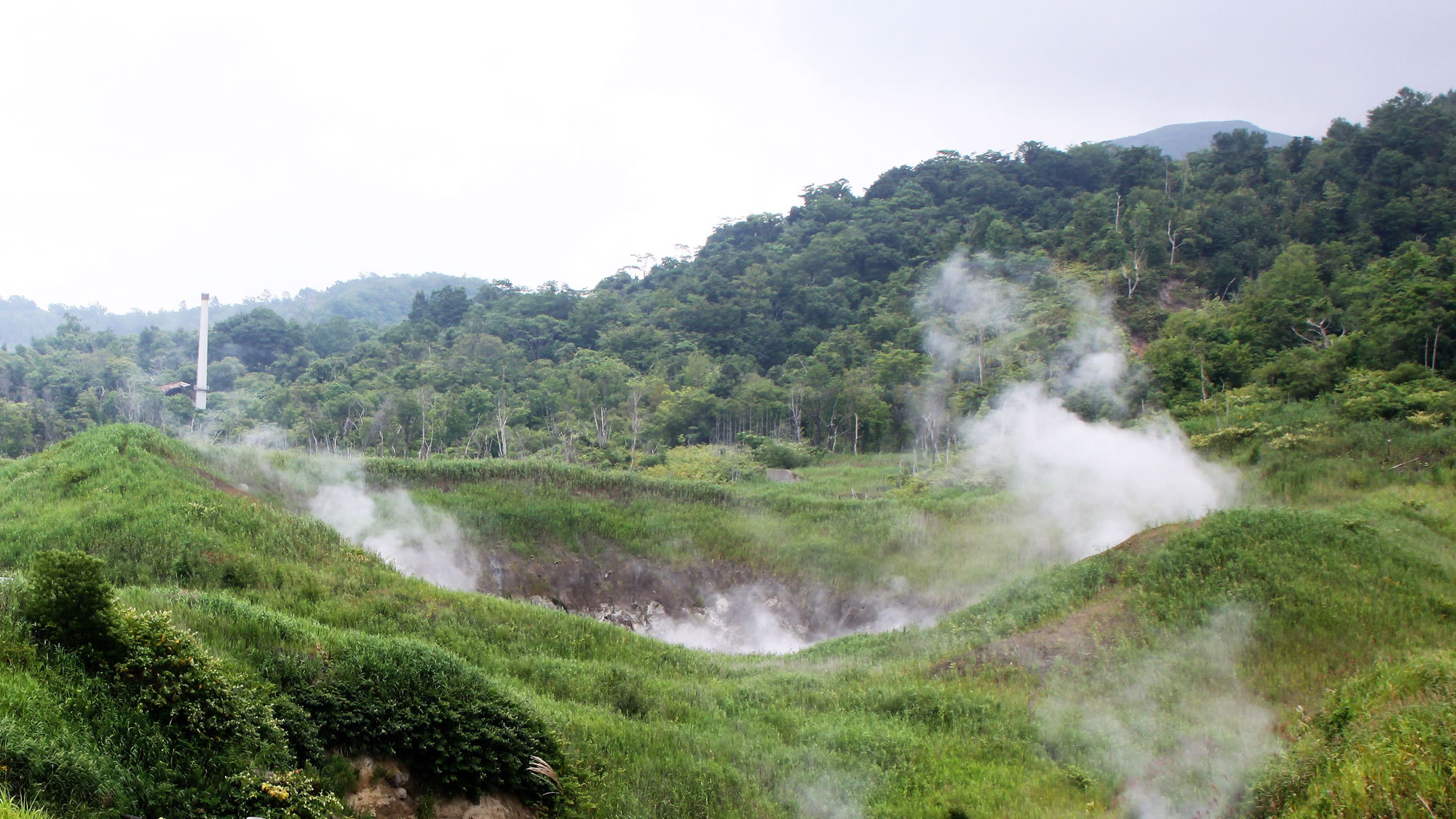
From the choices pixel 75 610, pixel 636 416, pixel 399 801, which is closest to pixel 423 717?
pixel 399 801

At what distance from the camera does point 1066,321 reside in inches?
1687

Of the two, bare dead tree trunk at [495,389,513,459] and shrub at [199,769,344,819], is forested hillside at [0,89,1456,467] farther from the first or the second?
shrub at [199,769,344,819]

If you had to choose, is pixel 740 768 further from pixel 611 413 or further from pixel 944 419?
pixel 611 413

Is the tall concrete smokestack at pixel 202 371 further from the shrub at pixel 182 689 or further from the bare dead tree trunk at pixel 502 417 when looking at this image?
the shrub at pixel 182 689

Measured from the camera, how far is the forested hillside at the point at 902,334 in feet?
112

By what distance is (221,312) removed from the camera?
12838 cm

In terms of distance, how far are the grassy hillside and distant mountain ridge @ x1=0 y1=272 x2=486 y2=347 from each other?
309ft

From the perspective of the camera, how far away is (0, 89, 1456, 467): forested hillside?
3409 centimetres

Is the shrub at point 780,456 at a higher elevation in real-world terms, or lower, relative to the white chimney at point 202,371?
lower

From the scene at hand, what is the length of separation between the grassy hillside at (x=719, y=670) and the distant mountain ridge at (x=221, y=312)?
309 feet

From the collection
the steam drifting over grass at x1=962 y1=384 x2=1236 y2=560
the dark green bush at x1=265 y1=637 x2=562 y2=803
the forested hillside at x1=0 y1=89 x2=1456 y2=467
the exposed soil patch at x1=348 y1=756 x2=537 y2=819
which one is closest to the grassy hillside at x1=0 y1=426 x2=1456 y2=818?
the dark green bush at x1=265 y1=637 x2=562 y2=803

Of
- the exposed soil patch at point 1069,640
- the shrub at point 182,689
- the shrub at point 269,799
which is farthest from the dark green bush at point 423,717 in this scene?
the exposed soil patch at point 1069,640

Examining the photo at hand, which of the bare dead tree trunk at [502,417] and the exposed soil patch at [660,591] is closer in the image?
the exposed soil patch at [660,591]

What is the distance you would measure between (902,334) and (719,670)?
3843 cm
